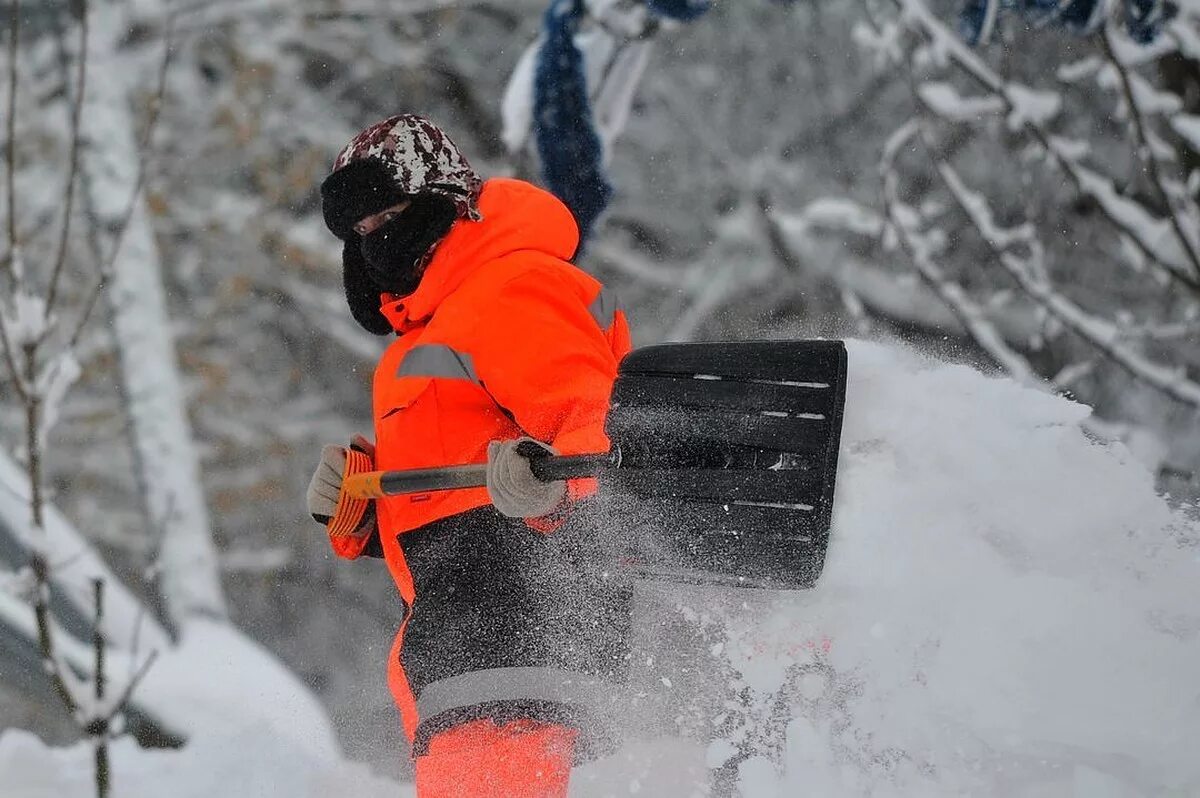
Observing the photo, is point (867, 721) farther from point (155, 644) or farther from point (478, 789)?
point (155, 644)

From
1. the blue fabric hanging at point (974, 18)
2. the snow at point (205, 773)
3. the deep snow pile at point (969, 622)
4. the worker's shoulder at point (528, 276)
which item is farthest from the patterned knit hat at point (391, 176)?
the blue fabric hanging at point (974, 18)

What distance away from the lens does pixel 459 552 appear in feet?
7.77

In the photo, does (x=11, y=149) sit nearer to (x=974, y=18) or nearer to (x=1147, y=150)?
(x=1147, y=150)

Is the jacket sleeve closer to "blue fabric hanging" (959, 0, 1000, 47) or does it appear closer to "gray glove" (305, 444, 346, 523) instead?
"gray glove" (305, 444, 346, 523)

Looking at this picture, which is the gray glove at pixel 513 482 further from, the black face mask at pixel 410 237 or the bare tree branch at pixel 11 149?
the bare tree branch at pixel 11 149

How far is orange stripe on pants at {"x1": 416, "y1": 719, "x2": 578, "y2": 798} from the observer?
7.36 feet

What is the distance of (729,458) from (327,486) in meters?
0.91

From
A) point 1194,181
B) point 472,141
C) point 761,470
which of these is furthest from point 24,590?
point 472,141

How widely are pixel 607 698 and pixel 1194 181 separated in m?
2.78

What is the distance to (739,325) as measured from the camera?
1020 centimetres

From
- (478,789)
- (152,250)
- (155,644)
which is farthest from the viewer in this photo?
(152,250)

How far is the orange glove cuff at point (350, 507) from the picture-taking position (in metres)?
2.58

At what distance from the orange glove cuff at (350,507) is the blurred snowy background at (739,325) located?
561mm

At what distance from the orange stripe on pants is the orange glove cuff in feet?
1.74
